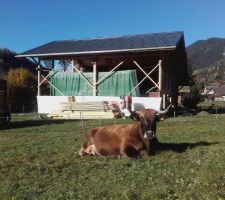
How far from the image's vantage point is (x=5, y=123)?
24.3 m

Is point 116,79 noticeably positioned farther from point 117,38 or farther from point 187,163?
point 187,163

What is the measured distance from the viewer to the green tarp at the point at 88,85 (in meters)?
32.5

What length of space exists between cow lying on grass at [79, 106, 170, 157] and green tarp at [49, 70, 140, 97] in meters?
21.1

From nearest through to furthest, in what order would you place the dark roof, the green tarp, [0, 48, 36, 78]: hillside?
the dark roof
the green tarp
[0, 48, 36, 78]: hillside

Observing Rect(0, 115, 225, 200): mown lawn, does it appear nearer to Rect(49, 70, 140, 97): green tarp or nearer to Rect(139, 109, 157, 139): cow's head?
Rect(139, 109, 157, 139): cow's head

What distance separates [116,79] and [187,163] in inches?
944

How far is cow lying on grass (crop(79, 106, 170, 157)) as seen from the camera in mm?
10312

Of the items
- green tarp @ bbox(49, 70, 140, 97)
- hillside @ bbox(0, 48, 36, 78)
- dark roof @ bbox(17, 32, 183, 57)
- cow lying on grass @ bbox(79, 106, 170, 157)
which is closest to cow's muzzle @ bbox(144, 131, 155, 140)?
cow lying on grass @ bbox(79, 106, 170, 157)

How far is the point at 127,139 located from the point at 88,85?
77.1 feet

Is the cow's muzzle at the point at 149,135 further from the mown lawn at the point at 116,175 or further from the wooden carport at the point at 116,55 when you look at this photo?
the wooden carport at the point at 116,55

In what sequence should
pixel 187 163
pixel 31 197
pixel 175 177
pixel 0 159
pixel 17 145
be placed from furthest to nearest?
pixel 17 145
pixel 0 159
pixel 187 163
pixel 175 177
pixel 31 197

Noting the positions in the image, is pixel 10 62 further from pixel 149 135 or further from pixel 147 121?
pixel 149 135

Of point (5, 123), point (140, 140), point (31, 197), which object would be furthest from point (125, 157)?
point (5, 123)

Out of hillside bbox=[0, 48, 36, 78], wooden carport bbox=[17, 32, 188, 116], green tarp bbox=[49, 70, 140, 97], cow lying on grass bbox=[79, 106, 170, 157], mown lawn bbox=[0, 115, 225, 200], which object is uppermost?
hillside bbox=[0, 48, 36, 78]
